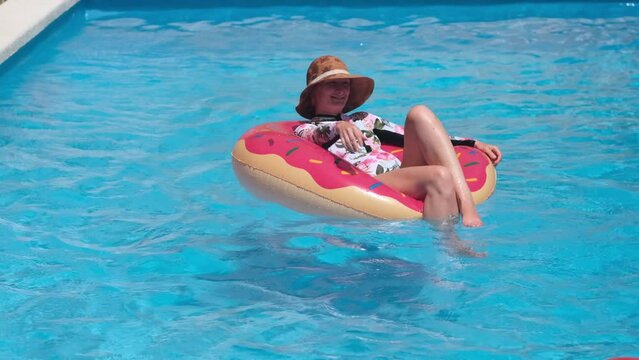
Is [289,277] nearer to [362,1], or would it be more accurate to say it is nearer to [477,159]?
[477,159]

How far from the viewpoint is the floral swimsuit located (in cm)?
522

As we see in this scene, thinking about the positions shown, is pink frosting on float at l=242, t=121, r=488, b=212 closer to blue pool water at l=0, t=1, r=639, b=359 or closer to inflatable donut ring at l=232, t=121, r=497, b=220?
inflatable donut ring at l=232, t=121, r=497, b=220

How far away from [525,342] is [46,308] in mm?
2021

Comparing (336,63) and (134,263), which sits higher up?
(336,63)

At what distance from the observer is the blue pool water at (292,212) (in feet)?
13.6

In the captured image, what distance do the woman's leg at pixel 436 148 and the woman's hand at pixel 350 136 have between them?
239mm

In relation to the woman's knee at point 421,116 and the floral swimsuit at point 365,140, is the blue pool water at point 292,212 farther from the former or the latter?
the woman's knee at point 421,116

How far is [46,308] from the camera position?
443 centimetres

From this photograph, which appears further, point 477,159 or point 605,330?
point 477,159

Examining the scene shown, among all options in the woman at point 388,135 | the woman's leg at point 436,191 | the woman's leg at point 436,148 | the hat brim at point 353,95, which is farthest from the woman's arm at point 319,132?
the woman's leg at point 436,191

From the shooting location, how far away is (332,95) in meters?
5.29

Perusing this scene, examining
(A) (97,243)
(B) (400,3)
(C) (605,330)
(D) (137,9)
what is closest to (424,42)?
(B) (400,3)

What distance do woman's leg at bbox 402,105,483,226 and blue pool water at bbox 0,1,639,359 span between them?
0.16 metres

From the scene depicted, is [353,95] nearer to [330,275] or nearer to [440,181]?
[440,181]
